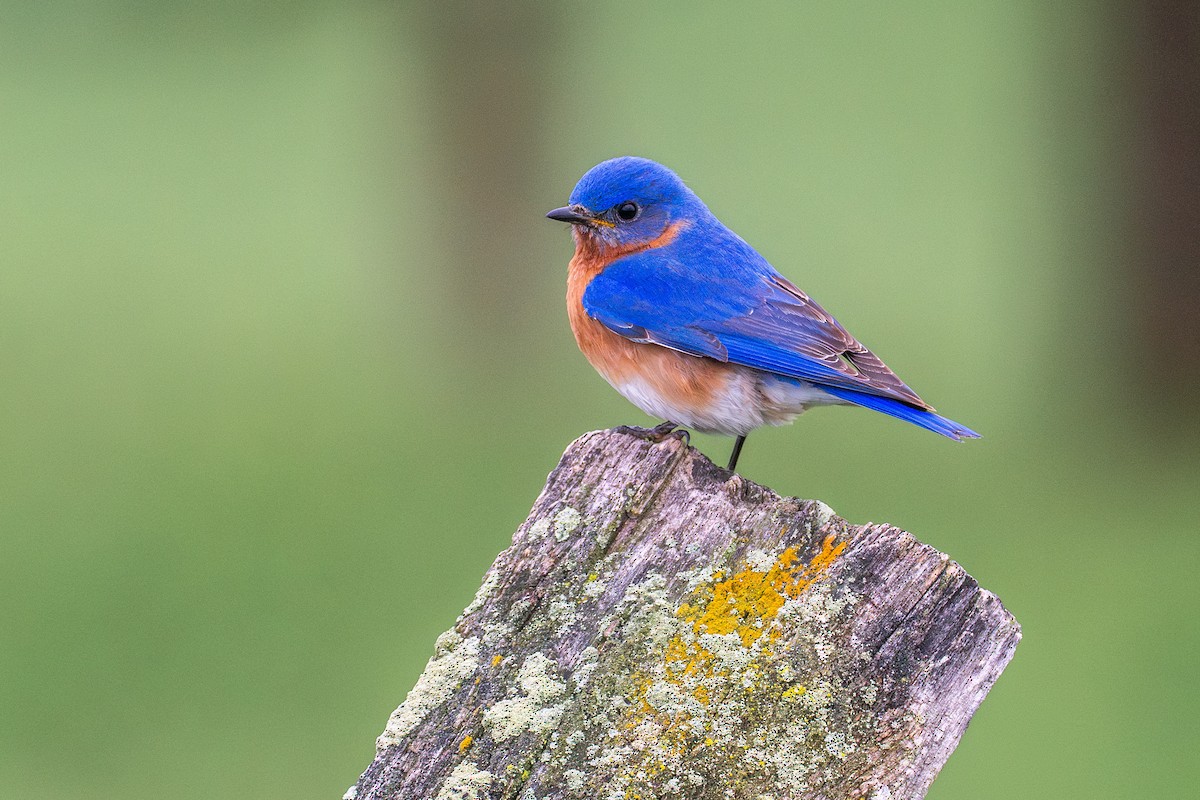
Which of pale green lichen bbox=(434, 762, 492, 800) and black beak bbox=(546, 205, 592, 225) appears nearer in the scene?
pale green lichen bbox=(434, 762, 492, 800)

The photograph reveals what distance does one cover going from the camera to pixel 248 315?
13117 millimetres

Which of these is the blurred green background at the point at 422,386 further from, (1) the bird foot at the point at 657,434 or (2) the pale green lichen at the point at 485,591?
(2) the pale green lichen at the point at 485,591

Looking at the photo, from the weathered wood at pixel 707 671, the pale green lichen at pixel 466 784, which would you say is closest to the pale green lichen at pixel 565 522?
the weathered wood at pixel 707 671

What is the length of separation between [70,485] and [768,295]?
586 centimetres

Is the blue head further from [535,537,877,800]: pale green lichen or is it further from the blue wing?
[535,537,877,800]: pale green lichen

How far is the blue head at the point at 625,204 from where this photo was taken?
5.38 m

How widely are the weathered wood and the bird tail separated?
1693mm

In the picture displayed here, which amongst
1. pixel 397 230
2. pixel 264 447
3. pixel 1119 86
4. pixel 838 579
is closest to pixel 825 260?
pixel 397 230

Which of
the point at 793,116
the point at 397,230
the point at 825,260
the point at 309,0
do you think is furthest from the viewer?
the point at 793,116

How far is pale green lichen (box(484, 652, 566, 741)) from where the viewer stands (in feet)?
7.63

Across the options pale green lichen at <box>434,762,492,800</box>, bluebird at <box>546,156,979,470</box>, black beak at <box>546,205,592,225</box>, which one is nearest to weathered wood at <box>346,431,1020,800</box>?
pale green lichen at <box>434,762,492,800</box>

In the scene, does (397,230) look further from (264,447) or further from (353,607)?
(353,607)

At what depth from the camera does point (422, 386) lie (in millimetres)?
10836

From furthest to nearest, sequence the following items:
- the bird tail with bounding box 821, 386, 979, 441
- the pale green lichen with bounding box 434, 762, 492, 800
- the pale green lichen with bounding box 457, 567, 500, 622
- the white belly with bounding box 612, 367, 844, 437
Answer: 1. the white belly with bounding box 612, 367, 844, 437
2. the bird tail with bounding box 821, 386, 979, 441
3. the pale green lichen with bounding box 457, 567, 500, 622
4. the pale green lichen with bounding box 434, 762, 492, 800
